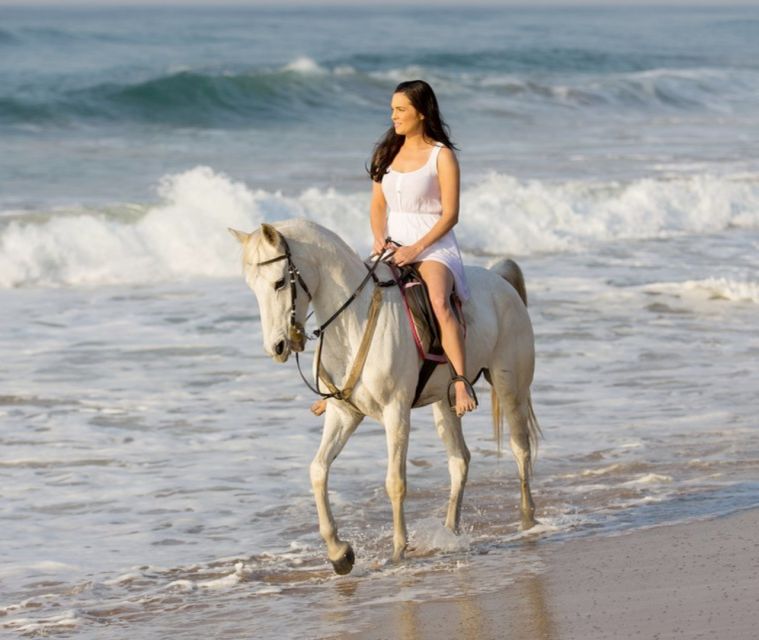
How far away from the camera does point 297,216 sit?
2089 cm

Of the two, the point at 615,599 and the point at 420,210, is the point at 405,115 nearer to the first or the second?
the point at 420,210

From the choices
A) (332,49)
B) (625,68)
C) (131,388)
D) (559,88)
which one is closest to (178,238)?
(131,388)

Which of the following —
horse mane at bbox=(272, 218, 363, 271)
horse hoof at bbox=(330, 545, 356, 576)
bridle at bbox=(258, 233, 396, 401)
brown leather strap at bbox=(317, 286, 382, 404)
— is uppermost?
horse mane at bbox=(272, 218, 363, 271)

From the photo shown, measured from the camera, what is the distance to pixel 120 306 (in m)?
14.6

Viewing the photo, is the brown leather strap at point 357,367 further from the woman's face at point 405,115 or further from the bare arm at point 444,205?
the woman's face at point 405,115

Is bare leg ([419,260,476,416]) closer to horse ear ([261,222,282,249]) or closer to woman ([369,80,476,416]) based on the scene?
woman ([369,80,476,416])

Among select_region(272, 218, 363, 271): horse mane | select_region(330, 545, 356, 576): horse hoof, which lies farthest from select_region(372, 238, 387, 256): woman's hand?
select_region(330, 545, 356, 576): horse hoof

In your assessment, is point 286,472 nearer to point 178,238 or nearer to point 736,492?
point 736,492

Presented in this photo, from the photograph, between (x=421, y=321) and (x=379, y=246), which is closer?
(x=421, y=321)

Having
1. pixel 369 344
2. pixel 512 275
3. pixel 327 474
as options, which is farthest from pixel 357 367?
Result: pixel 512 275

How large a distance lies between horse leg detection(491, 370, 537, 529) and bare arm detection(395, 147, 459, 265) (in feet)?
3.41

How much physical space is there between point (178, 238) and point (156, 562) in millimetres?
11327

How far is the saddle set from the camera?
262 inches

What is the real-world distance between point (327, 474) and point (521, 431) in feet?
4.95
